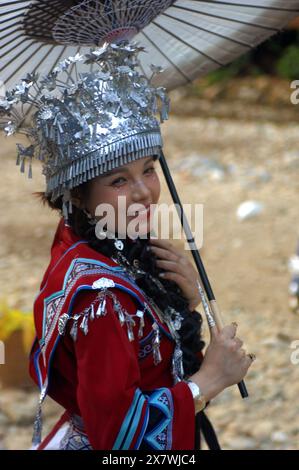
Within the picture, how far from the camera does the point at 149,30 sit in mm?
2346

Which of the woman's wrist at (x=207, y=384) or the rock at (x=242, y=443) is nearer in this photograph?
the woman's wrist at (x=207, y=384)

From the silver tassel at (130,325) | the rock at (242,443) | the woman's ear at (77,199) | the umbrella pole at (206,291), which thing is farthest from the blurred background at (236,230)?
the silver tassel at (130,325)

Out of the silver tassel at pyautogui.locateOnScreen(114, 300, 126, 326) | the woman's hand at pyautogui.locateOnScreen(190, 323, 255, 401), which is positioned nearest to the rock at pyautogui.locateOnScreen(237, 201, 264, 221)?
the woman's hand at pyautogui.locateOnScreen(190, 323, 255, 401)

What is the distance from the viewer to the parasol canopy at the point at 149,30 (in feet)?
6.64

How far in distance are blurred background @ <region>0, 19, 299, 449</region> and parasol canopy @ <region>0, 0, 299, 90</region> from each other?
39 cm

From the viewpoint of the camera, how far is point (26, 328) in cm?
421

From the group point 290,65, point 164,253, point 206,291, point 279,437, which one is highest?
point 164,253

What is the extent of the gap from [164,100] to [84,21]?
1.06 feet

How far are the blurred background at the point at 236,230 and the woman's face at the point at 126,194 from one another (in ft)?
3.38

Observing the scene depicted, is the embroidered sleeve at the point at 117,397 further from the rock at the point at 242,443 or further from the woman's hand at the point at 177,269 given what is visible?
the rock at the point at 242,443

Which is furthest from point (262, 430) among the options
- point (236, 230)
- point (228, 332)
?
point (236, 230)

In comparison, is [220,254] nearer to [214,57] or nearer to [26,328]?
[26,328]

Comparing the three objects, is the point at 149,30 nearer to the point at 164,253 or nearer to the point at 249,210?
the point at 164,253

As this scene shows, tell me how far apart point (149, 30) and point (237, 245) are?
12.2 feet
